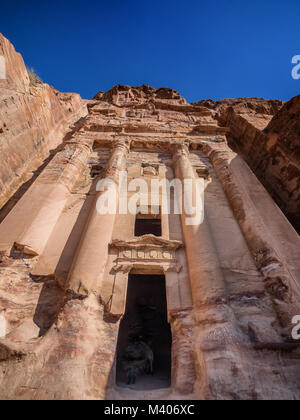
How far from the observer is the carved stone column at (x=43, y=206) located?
18.1 ft

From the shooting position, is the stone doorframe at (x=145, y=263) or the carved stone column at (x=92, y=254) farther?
the stone doorframe at (x=145, y=263)

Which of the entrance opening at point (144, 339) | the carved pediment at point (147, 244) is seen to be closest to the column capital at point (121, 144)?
the carved pediment at point (147, 244)

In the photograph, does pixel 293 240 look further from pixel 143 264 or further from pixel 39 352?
pixel 39 352

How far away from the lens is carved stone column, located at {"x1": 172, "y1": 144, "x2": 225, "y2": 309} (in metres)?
4.47

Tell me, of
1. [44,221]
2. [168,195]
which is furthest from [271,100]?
[44,221]

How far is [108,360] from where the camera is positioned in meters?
3.72

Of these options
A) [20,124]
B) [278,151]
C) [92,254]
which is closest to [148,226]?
[92,254]

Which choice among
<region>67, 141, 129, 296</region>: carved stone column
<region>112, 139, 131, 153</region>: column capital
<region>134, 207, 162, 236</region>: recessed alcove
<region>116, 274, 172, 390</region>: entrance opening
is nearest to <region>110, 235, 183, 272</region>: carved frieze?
<region>67, 141, 129, 296</region>: carved stone column

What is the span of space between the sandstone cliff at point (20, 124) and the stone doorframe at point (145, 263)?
5338 millimetres

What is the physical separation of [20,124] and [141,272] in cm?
845

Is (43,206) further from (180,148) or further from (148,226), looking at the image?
(180,148)

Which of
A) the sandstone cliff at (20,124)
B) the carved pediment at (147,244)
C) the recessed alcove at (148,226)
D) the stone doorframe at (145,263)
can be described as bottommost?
the stone doorframe at (145,263)

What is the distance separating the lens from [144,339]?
5.62m

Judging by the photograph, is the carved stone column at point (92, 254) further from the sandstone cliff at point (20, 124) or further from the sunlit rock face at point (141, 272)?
the sandstone cliff at point (20, 124)
